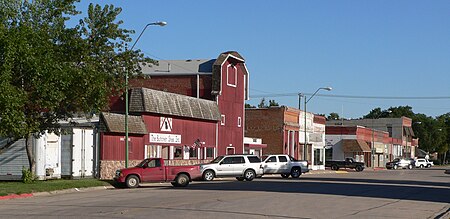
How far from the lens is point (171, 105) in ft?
154

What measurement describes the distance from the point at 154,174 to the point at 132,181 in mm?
Answer: 1212

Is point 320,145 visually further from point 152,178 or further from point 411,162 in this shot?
point 152,178

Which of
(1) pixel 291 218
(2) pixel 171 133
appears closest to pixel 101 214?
(1) pixel 291 218

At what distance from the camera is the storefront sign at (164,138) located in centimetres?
4416

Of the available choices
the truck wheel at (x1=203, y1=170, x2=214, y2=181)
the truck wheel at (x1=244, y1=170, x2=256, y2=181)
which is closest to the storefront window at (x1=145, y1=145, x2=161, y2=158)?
the truck wheel at (x1=203, y1=170, x2=214, y2=181)

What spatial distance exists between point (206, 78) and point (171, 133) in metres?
9.58

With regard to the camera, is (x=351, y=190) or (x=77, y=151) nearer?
(x=351, y=190)

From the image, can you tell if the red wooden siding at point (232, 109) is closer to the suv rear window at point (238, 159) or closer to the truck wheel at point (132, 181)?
the suv rear window at point (238, 159)

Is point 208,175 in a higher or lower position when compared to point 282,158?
lower

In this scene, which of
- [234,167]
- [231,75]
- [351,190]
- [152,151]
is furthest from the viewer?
[231,75]

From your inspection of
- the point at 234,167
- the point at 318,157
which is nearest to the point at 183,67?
the point at 234,167

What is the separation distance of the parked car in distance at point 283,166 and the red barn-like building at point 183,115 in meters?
6.62

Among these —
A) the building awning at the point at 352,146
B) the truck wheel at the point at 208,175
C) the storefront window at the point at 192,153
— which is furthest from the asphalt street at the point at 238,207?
the building awning at the point at 352,146

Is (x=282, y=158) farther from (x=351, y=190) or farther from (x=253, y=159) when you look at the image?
(x=351, y=190)
